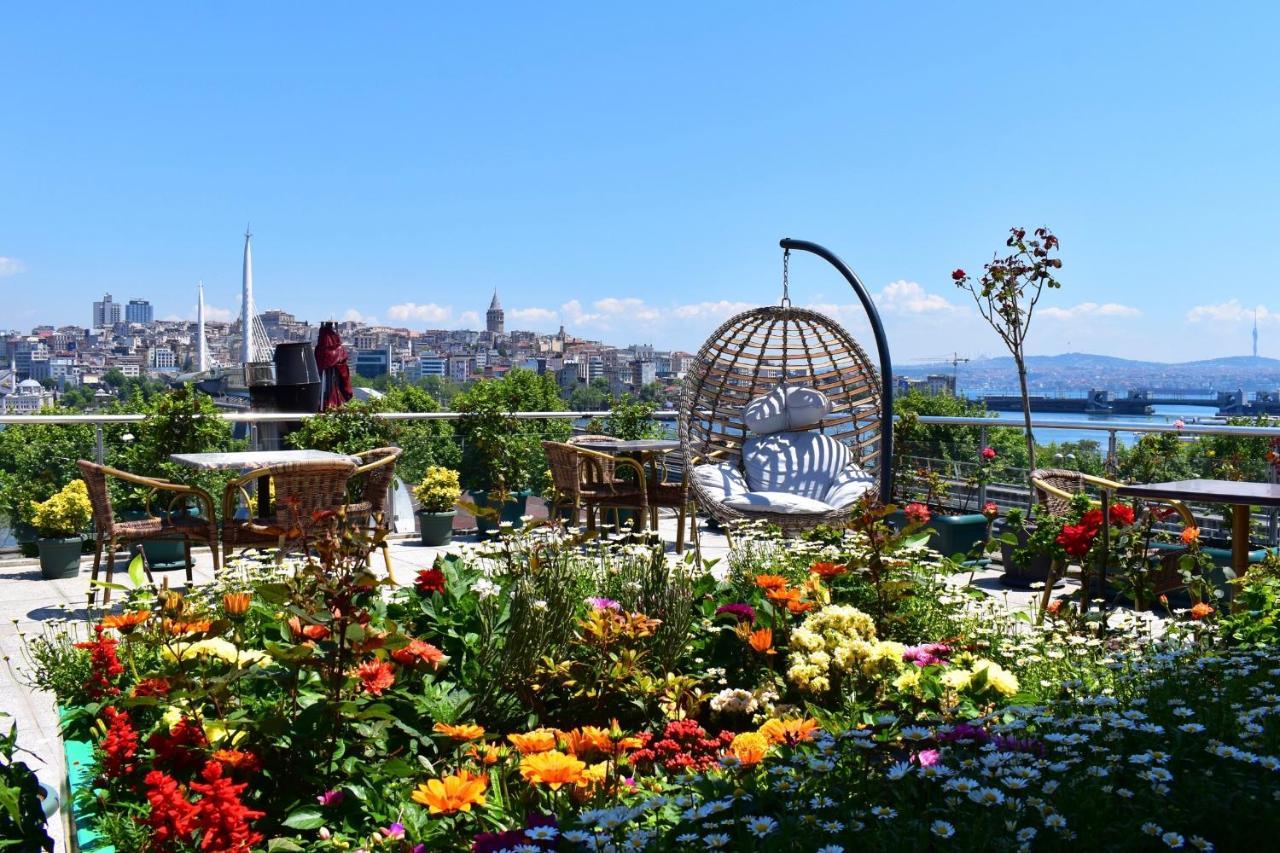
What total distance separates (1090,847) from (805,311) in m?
5.89

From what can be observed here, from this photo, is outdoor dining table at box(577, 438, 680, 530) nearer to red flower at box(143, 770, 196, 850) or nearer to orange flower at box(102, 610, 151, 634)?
orange flower at box(102, 610, 151, 634)

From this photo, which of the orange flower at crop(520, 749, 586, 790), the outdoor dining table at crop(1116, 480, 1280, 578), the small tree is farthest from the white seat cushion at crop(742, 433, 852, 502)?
the orange flower at crop(520, 749, 586, 790)

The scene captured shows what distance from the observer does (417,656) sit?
89.4 inches

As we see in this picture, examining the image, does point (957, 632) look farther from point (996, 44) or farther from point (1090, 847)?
point (996, 44)

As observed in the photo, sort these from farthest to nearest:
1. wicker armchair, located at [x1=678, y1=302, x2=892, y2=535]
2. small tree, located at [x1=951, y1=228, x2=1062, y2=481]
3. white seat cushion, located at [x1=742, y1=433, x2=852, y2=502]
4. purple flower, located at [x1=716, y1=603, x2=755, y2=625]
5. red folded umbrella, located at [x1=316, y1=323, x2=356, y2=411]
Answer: red folded umbrella, located at [x1=316, y1=323, x2=356, y2=411] → small tree, located at [x1=951, y1=228, x2=1062, y2=481] → wicker armchair, located at [x1=678, y1=302, x2=892, y2=535] → white seat cushion, located at [x1=742, y1=433, x2=852, y2=502] → purple flower, located at [x1=716, y1=603, x2=755, y2=625]

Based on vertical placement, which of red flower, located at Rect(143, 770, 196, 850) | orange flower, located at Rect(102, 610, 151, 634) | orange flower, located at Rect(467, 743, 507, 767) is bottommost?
orange flower, located at Rect(467, 743, 507, 767)

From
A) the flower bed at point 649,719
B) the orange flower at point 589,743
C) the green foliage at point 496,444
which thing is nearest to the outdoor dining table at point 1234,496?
the flower bed at point 649,719

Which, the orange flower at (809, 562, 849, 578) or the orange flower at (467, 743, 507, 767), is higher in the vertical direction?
the orange flower at (809, 562, 849, 578)

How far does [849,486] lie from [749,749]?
15.9ft

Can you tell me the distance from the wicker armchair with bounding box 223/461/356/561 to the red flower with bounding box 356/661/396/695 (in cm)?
243

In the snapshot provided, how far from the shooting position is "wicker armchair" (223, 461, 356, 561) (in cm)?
454

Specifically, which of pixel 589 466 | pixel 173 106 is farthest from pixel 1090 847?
pixel 173 106

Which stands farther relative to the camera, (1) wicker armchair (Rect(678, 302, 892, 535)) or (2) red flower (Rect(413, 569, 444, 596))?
(1) wicker armchair (Rect(678, 302, 892, 535))

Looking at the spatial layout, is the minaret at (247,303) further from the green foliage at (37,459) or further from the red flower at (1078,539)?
the red flower at (1078,539)
